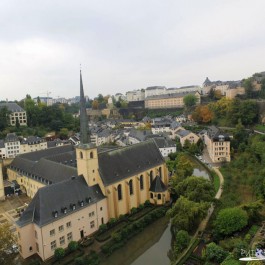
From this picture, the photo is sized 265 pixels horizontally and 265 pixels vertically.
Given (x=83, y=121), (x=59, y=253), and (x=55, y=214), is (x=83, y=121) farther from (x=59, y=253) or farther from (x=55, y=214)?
(x=59, y=253)

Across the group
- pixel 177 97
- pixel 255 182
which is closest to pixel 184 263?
pixel 255 182

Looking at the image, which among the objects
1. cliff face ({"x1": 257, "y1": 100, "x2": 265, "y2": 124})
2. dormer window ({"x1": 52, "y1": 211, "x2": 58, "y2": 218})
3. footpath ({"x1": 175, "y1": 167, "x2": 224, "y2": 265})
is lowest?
footpath ({"x1": 175, "y1": 167, "x2": 224, "y2": 265})

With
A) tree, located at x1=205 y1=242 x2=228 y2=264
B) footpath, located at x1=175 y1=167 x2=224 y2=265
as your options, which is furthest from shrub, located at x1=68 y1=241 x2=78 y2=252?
tree, located at x1=205 y1=242 x2=228 y2=264

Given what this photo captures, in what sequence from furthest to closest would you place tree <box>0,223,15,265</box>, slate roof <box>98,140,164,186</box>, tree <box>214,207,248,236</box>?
slate roof <box>98,140,164,186</box> → tree <box>214,207,248,236</box> → tree <box>0,223,15,265</box>

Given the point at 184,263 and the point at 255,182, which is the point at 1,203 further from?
the point at 255,182

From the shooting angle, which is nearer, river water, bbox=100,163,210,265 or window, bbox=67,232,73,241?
river water, bbox=100,163,210,265

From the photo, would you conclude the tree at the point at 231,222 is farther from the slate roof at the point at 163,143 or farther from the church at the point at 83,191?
the slate roof at the point at 163,143

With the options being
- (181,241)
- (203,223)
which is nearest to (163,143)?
(203,223)

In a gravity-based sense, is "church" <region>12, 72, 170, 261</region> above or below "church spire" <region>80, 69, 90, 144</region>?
below

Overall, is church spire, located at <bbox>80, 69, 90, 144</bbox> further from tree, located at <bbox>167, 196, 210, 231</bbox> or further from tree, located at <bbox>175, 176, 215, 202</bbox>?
tree, located at <bbox>175, 176, 215, 202</bbox>
